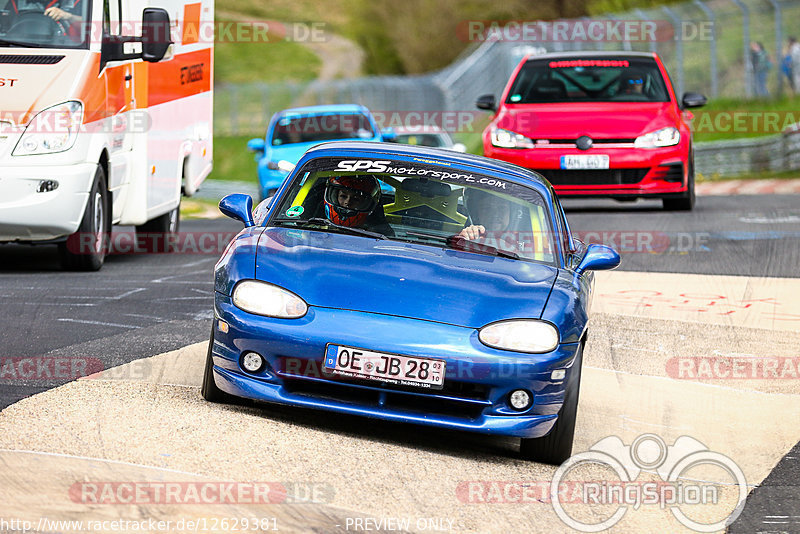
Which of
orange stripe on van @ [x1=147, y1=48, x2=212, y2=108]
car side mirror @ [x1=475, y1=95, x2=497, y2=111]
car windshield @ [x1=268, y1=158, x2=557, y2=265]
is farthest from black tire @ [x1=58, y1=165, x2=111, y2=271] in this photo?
car side mirror @ [x1=475, y1=95, x2=497, y2=111]

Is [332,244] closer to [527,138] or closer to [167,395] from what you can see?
[167,395]

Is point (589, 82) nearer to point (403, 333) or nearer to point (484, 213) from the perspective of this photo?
point (484, 213)

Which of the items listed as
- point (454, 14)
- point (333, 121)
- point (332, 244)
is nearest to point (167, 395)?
point (332, 244)

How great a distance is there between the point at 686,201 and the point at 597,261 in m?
9.89

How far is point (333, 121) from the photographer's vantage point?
850 inches

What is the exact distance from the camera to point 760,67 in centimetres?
2803

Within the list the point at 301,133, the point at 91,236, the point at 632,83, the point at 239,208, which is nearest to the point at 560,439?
the point at 239,208

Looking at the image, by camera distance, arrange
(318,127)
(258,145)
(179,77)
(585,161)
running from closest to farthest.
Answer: (179,77)
(585,161)
(258,145)
(318,127)

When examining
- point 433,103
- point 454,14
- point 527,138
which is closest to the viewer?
point 527,138

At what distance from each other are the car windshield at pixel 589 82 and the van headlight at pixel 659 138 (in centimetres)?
67

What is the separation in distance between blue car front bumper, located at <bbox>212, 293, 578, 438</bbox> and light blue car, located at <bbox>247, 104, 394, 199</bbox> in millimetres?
14355

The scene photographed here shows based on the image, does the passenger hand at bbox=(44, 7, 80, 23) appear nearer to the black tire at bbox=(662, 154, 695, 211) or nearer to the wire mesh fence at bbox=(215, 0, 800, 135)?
the black tire at bbox=(662, 154, 695, 211)

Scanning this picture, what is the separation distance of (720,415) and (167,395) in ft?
9.39

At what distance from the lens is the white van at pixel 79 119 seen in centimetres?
1050
